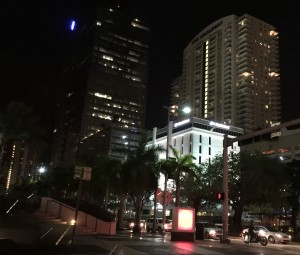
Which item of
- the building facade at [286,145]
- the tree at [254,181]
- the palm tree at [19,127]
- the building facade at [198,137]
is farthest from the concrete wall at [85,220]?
the building facade at [198,137]

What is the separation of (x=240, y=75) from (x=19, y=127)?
143 metres

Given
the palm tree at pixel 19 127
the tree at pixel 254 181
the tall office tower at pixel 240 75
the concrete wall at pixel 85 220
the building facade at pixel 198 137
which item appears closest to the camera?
the concrete wall at pixel 85 220

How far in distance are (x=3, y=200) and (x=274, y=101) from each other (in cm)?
15882

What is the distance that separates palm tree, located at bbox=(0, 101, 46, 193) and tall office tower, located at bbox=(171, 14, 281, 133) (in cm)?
12993

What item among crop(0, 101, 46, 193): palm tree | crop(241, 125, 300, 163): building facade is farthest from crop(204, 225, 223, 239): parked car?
crop(241, 125, 300, 163): building facade

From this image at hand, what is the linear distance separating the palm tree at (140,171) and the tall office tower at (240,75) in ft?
433

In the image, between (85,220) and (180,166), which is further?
(180,166)

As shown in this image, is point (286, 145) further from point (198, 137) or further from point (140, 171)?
point (140, 171)

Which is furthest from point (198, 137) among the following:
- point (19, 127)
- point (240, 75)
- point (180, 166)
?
point (19, 127)

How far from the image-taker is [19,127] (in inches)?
1591

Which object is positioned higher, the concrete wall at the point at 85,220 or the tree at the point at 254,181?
the tree at the point at 254,181

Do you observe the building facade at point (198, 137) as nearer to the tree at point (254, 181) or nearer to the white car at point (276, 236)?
the tree at point (254, 181)

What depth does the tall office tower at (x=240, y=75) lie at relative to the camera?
168075 mm

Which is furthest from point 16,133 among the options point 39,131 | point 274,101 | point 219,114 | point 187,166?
point 274,101
